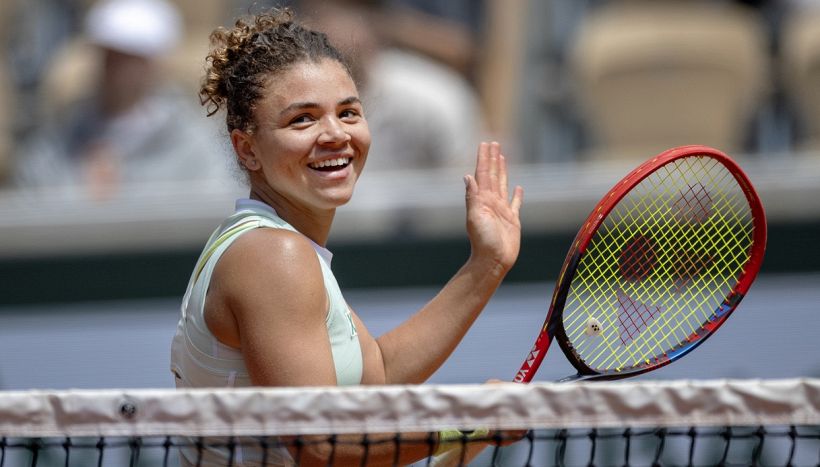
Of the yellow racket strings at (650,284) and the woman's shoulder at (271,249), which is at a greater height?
the woman's shoulder at (271,249)

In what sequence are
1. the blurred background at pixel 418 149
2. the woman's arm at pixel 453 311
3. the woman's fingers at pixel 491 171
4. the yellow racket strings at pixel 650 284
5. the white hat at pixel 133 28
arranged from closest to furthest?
1. the woman's arm at pixel 453 311
2. the woman's fingers at pixel 491 171
3. the yellow racket strings at pixel 650 284
4. the blurred background at pixel 418 149
5. the white hat at pixel 133 28

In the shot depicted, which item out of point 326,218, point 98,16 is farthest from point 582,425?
point 98,16

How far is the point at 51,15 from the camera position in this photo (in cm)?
582

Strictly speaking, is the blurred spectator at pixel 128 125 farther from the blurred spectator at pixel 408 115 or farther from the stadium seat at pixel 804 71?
the stadium seat at pixel 804 71

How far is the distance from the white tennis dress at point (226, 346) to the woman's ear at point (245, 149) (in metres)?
0.07

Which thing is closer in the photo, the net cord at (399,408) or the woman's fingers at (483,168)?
the net cord at (399,408)

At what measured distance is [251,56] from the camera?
2000 millimetres

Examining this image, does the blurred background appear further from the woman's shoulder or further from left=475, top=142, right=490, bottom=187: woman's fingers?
the woman's shoulder

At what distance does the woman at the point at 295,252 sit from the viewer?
1837mm

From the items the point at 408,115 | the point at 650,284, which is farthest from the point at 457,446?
the point at 408,115

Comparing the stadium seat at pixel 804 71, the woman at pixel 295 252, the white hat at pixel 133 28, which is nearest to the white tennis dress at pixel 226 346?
the woman at pixel 295 252

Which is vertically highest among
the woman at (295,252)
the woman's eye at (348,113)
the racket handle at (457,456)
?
the woman's eye at (348,113)

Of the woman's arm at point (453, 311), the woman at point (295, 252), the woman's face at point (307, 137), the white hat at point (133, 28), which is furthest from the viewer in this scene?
the white hat at point (133, 28)

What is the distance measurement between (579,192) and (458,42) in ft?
4.21
